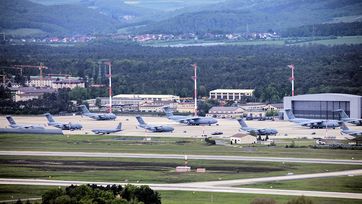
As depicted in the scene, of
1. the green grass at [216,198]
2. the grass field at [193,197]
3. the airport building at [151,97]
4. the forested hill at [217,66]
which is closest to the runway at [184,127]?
the airport building at [151,97]

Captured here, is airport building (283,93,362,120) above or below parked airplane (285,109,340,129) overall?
above

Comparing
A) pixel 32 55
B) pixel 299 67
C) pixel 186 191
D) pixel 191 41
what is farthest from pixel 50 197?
pixel 191 41

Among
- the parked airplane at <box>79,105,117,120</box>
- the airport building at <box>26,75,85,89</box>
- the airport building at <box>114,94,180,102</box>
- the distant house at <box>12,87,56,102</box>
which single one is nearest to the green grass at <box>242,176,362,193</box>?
the parked airplane at <box>79,105,117,120</box>

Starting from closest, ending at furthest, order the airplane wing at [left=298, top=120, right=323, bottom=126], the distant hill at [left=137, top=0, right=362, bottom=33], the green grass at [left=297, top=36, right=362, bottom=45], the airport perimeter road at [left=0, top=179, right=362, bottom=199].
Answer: the airport perimeter road at [left=0, top=179, right=362, bottom=199], the airplane wing at [left=298, top=120, right=323, bottom=126], the green grass at [left=297, top=36, right=362, bottom=45], the distant hill at [left=137, top=0, right=362, bottom=33]

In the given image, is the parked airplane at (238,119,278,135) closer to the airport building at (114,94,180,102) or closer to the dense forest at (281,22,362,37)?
the airport building at (114,94,180,102)

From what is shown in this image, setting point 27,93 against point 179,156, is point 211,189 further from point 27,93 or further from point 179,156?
point 27,93
